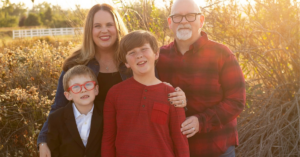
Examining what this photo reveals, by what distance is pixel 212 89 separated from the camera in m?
2.29

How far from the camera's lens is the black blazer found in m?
2.24

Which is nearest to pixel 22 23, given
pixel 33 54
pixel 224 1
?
pixel 33 54

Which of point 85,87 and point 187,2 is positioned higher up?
point 187,2

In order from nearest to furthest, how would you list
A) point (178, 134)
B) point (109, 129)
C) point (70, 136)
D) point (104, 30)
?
point (178, 134)
point (109, 129)
point (70, 136)
point (104, 30)

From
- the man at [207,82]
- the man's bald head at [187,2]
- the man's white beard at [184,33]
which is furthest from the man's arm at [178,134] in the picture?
the man's bald head at [187,2]

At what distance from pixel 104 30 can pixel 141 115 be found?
1.07 metres

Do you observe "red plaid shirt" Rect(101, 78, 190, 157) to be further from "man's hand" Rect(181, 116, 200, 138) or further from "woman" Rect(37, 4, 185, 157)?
"woman" Rect(37, 4, 185, 157)

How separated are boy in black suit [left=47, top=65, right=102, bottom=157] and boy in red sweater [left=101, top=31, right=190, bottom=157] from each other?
0.17 metres

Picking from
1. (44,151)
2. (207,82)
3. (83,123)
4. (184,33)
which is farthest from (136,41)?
(44,151)

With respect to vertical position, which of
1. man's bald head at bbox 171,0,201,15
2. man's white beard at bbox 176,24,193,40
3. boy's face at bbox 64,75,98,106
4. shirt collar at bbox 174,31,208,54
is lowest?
boy's face at bbox 64,75,98,106

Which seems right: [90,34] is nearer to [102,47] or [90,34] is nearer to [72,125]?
[102,47]

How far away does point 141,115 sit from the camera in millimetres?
2043

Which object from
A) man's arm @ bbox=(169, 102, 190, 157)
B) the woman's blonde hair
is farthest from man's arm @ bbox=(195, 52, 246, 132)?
the woman's blonde hair

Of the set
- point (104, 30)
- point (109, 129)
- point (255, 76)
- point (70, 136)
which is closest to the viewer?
point (109, 129)
